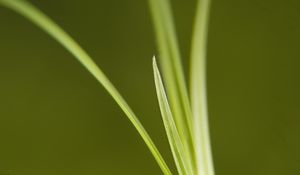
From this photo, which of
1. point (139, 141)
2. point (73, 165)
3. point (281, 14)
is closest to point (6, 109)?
point (73, 165)

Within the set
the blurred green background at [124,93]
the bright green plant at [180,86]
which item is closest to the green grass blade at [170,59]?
the bright green plant at [180,86]

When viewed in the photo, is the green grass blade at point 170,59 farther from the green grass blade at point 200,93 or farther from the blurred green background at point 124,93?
the blurred green background at point 124,93

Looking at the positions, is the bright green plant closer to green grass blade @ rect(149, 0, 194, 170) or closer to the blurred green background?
green grass blade @ rect(149, 0, 194, 170)

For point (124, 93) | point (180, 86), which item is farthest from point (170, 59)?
point (124, 93)

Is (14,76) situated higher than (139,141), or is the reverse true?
(14,76)

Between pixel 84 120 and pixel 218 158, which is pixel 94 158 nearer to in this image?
pixel 84 120

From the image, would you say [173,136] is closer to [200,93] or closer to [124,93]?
[200,93]

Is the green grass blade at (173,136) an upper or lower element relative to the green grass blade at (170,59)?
lower

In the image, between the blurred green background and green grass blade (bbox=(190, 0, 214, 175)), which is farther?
the blurred green background

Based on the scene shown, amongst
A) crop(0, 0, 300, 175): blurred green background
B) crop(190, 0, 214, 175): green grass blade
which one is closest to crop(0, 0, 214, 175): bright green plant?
crop(190, 0, 214, 175): green grass blade
